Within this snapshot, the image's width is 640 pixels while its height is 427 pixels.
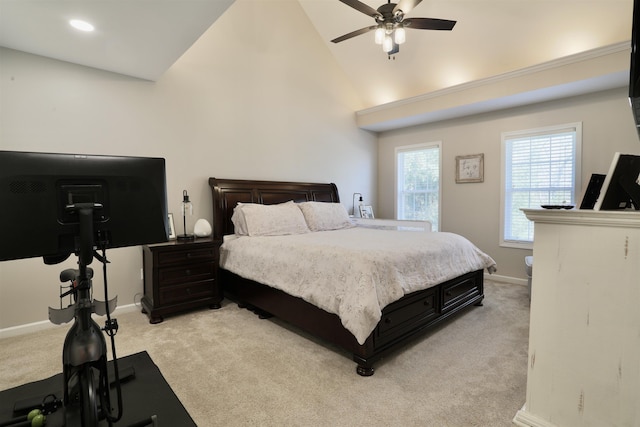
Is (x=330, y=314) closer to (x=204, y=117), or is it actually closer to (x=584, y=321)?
(x=584, y=321)

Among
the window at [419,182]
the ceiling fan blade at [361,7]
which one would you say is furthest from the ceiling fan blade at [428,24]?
the window at [419,182]

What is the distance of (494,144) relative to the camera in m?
4.57

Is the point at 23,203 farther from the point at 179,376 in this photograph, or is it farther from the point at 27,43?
the point at 27,43

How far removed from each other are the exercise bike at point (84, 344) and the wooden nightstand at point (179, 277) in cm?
192

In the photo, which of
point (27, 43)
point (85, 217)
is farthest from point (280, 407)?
point (27, 43)

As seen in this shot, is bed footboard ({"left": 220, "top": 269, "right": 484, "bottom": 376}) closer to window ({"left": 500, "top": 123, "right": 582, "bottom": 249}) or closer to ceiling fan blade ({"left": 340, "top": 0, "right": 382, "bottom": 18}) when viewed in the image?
window ({"left": 500, "top": 123, "right": 582, "bottom": 249})

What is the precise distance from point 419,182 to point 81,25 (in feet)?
16.0

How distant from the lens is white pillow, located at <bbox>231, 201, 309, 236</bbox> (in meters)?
3.55

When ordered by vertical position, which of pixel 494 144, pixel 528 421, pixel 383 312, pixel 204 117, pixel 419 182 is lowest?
pixel 528 421

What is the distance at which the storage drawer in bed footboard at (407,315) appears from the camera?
2.25 m

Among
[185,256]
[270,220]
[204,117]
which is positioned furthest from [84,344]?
[204,117]

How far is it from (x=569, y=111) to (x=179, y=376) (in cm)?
508

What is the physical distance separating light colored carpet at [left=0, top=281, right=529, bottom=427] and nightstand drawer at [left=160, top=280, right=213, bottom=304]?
0.67 ft

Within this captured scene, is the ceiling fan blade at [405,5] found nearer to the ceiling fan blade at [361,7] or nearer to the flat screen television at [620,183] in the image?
the ceiling fan blade at [361,7]
